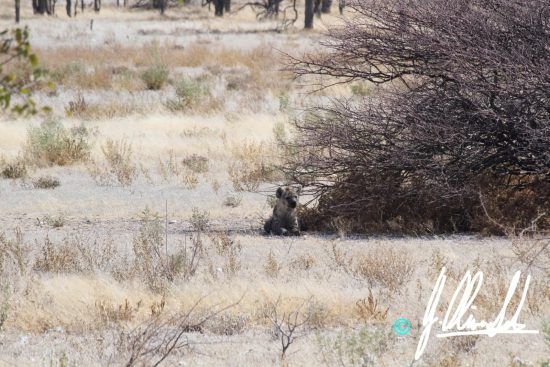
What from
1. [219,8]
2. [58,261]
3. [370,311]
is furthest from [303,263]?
[219,8]

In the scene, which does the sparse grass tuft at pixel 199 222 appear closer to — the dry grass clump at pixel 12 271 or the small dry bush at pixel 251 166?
the dry grass clump at pixel 12 271

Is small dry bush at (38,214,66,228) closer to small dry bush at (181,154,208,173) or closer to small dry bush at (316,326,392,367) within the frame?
small dry bush at (181,154,208,173)

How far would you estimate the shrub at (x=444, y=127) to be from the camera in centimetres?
1060

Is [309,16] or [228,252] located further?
[309,16]

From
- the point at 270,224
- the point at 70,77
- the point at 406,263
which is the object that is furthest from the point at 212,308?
the point at 70,77

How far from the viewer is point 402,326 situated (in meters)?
7.03

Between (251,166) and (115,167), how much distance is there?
2279 mm

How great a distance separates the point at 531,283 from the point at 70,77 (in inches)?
826

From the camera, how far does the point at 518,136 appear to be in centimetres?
1088

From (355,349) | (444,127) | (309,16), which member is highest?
(444,127)

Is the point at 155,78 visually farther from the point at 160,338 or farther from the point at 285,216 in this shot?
the point at 160,338

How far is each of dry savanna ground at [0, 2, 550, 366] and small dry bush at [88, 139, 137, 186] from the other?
0.04 m

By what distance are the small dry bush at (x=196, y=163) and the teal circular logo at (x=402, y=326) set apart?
8.95 metres

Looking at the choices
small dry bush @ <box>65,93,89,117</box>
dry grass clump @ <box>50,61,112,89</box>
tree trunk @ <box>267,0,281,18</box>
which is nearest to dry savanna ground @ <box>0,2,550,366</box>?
small dry bush @ <box>65,93,89,117</box>
